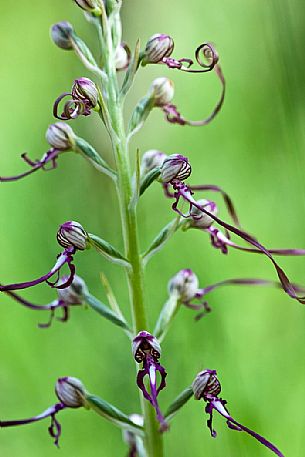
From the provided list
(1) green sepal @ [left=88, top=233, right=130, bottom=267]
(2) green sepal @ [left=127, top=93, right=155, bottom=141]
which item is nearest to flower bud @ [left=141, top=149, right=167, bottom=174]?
(2) green sepal @ [left=127, top=93, right=155, bottom=141]

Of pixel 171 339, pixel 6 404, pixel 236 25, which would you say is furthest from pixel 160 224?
pixel 236 25

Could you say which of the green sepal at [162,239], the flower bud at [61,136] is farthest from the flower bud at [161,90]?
the green sepal at [162,239]

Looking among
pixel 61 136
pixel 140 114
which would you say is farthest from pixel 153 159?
pixel 61 136

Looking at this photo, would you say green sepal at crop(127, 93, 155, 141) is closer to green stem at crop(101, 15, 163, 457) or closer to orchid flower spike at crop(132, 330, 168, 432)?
green stem at crop(101, 15, 163, 457)

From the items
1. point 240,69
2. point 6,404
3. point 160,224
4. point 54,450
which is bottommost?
point 54,450

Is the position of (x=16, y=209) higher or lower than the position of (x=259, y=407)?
higher

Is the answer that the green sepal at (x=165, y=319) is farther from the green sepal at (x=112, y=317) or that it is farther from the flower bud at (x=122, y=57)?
the flower bud at (x=122, y=57)

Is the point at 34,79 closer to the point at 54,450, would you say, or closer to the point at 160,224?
the point at 160,224
